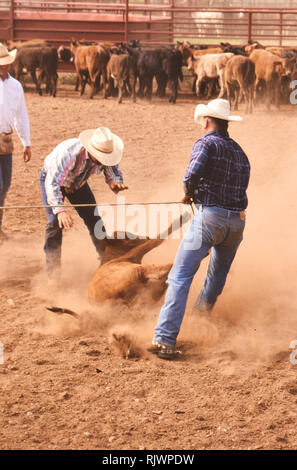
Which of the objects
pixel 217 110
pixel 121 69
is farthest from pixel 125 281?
pixel 121 69

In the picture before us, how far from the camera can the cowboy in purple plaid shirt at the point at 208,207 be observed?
4344 millimetres

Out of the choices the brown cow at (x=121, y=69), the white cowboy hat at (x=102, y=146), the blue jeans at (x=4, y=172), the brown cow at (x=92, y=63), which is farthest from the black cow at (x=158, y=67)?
the white cowboy hat at (x=102, y=146)

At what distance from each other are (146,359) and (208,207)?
1.04 meters

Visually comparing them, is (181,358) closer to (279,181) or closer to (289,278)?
(289,278)

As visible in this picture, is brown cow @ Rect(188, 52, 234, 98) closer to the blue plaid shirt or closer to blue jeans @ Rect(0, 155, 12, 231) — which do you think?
blue jeans @ Rect(0, 155, 12, 231)

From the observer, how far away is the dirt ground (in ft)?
11.7

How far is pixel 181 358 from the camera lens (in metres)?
4.45

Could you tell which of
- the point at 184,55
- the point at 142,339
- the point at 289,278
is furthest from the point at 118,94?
the point at 142,339

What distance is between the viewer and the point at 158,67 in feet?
55.6

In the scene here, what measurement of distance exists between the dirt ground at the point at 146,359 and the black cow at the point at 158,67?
29.7 feet

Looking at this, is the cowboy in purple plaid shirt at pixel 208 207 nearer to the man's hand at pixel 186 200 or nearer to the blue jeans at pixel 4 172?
the man's hand at pixel 186 200

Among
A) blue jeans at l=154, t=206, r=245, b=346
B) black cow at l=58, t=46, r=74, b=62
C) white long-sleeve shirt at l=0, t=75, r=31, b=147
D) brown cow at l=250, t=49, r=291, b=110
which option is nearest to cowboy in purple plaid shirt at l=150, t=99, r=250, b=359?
blue jeans at l=154, t=206, r=245, b=346

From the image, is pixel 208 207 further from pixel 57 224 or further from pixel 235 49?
pixel 235 49

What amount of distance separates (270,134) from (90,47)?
6.99 m
